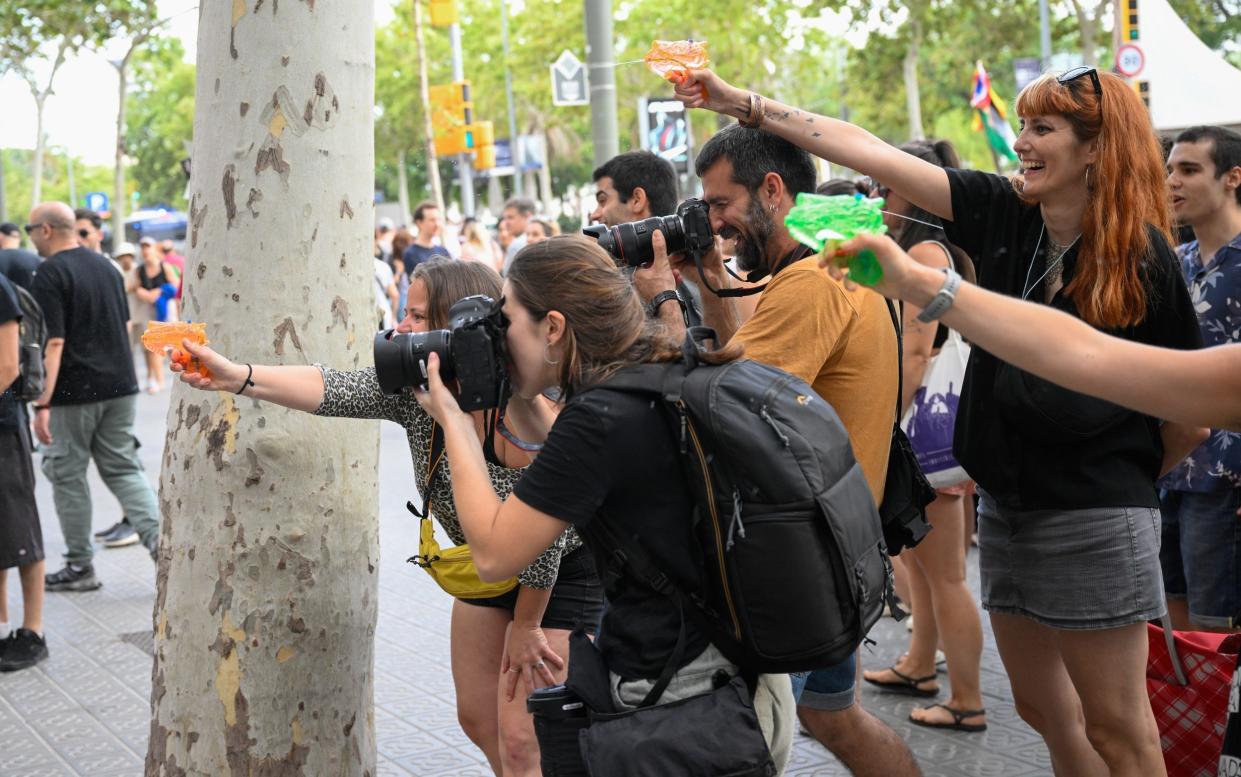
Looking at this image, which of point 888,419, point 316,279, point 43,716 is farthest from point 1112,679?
point 43,716

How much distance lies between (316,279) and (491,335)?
121 cm

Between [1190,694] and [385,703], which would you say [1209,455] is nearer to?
[1190,694]

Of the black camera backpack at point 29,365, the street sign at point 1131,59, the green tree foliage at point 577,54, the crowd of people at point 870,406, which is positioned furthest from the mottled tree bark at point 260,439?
the green tree foliage at point 577,54

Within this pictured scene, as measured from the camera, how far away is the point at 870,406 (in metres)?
3.21

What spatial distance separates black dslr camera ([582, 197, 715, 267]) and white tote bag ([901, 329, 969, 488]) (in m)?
2.01

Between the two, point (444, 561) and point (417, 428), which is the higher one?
point (417, 428)

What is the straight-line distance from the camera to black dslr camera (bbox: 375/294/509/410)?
2.68 m

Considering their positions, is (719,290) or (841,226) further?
(719,290)

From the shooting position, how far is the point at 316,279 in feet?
12.3

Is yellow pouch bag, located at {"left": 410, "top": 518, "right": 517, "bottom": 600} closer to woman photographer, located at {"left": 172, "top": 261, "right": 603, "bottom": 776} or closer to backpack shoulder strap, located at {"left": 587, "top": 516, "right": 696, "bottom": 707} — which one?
woman photographer, located at {"left": 172, "top": 261, "right": 603, "bottom": 776}

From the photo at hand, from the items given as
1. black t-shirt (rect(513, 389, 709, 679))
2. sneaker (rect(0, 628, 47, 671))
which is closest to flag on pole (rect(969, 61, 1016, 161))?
sneaker (rect(0, 628, 47, 671))

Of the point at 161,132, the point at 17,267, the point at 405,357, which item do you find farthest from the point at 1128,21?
the point at 161,132

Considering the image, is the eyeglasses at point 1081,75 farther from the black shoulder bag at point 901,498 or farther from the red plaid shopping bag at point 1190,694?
the red plaid shopping bag at point 1190,694

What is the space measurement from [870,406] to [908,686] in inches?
110
